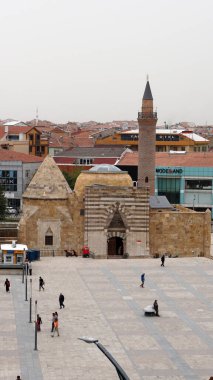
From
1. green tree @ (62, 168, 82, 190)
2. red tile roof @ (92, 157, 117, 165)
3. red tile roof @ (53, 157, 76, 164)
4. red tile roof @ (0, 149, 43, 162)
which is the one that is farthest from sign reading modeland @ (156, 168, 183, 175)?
red tile roof @ (53, 157, 76, 164)

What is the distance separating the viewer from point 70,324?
38.9m

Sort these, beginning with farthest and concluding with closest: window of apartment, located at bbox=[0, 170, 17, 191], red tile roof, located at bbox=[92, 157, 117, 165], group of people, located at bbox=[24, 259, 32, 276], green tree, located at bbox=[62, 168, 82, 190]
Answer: red tile roof, located at bbox=[92, 157, 117, 165] → green tree, located at bbox=[62, 168, 82, 190] → window of apartment, located at bbox=[0, 170, 17, 191] → group of people, located at bbox=[24, 259, 32, 276]

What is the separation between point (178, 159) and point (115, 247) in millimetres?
39961

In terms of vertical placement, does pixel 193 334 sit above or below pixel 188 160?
below

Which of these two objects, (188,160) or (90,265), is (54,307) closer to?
(90,265)

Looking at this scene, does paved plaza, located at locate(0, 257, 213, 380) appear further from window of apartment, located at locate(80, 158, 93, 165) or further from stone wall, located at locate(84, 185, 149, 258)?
window of apartment, located at locate(80, 158, 93, 165)

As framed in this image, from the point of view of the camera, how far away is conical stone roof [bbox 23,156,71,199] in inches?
2421

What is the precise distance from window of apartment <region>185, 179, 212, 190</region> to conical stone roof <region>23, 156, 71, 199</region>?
119ft

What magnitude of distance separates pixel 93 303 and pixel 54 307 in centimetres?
228

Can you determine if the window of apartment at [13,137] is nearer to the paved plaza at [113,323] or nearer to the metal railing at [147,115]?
the metal railing at [147,115]

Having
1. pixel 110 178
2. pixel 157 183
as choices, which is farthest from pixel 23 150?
pixel 110 178

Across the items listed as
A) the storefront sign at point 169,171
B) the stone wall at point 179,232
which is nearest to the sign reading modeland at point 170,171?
the storefront sign at point 169,171

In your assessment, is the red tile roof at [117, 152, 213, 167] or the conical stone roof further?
the red tile roof at [117, 152, 213, 167]

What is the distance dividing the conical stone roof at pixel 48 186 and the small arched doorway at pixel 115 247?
4.80 meters
